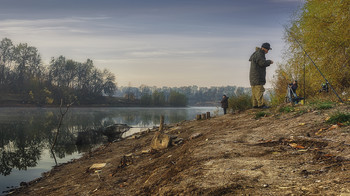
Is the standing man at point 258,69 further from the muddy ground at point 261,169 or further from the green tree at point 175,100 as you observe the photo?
the green tree at point 175,100

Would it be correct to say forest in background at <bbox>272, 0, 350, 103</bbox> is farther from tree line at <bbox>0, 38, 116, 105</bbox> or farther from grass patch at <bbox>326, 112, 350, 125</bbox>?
tree line at <bbox>0, 38, 116, 105</bbox>

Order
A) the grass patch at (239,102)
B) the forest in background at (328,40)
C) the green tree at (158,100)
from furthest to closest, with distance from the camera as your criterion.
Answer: the green tree at (158,100) < the grass patch at (239,102) < the forest in background at (328,40)

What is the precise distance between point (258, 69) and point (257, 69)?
5cm

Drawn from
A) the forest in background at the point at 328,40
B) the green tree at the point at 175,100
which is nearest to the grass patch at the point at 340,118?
the forest in background at the point at 328,40

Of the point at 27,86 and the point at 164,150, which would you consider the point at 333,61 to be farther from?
the point at 27,86

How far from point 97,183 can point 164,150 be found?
296 cm

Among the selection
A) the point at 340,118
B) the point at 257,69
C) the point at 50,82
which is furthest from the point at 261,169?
the point at 50,82

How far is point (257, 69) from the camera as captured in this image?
42.2ft

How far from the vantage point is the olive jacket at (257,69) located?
40.9 feet

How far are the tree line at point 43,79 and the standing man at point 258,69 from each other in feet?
283

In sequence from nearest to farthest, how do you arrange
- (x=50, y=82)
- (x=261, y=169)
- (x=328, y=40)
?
1. (x=261, y=169)
2. (x=328, y=40)
3. (x=50, y=82)

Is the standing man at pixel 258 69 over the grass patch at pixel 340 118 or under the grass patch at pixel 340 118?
over

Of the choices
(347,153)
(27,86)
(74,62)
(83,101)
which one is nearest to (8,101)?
(27,86)

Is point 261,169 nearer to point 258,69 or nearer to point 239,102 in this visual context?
point 258,69
